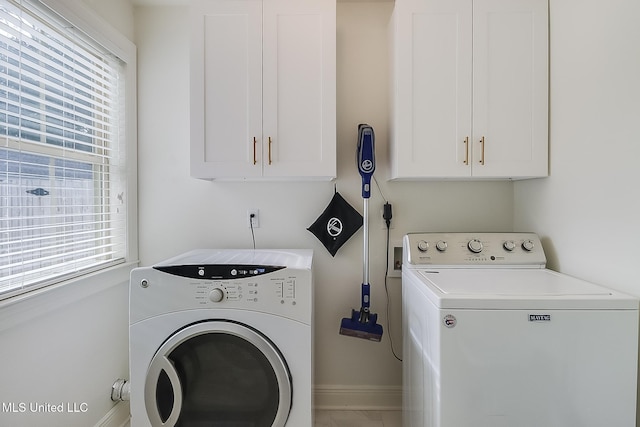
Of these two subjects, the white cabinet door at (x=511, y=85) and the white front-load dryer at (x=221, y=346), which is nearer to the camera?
the white front-load dryer at (x=221, y=346)

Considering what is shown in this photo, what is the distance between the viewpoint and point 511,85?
151 centimetres

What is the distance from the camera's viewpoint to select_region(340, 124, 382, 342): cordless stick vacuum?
5.31 ft

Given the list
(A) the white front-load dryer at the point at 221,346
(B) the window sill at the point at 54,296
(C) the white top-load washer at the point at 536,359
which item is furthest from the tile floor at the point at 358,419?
(B) the window sill at the point at 54,296

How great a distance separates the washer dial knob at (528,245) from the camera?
1533 millimetres

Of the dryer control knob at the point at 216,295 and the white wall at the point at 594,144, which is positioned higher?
the white wall at the point at 594,144

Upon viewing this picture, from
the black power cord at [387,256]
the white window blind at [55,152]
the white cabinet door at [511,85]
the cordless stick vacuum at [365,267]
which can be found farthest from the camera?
the black power cord at [387,256]

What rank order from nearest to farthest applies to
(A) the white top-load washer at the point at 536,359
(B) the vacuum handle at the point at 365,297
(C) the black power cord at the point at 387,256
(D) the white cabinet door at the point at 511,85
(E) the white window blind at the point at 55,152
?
(A) the white top-load washer at the point at 536,359, (E) the white window blind at the point at 55,152, (D) the white cabinet door at the point at 511,85, (B) the vacuum handle at the point at 365,297, (C) the black power cord at the point at 387,256

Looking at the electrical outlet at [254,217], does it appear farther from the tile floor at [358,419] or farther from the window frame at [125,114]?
the tile floor at [358,419]

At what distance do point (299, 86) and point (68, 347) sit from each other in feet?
5.51

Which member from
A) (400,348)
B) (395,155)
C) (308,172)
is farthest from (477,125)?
(400,348)

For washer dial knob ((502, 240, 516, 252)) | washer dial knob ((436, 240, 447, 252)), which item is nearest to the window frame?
washer dial knob ((436, 240, 447, 252))

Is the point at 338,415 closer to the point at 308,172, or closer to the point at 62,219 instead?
the point at 308,172

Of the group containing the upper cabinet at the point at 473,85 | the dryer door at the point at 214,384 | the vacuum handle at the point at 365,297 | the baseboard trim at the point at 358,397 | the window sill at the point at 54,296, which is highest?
the upper cabinet at the point at 473,85

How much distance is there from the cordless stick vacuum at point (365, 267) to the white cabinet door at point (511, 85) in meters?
0.53
